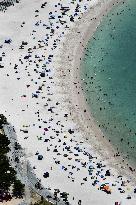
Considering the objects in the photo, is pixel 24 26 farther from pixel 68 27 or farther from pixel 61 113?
pixel 61 113

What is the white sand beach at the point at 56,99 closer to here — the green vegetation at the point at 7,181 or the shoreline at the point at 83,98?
the shoreline at the point at 83,98

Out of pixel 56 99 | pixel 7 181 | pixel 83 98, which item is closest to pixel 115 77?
pixel 83 98

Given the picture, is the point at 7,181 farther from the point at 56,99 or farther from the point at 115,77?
the point at 115,77

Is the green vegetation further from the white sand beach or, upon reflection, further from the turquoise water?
the turquoise water

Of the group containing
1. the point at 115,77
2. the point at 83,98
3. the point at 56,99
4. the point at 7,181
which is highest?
the point at 115,77

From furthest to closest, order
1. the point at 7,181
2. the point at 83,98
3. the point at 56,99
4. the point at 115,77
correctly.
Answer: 1. the point at 115,77
2. the point at 83,98
3. the point at 56,99
4. the point at 7,181

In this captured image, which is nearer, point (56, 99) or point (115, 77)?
point (56, 99)

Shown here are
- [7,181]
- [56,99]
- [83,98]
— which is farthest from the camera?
[83,98]
